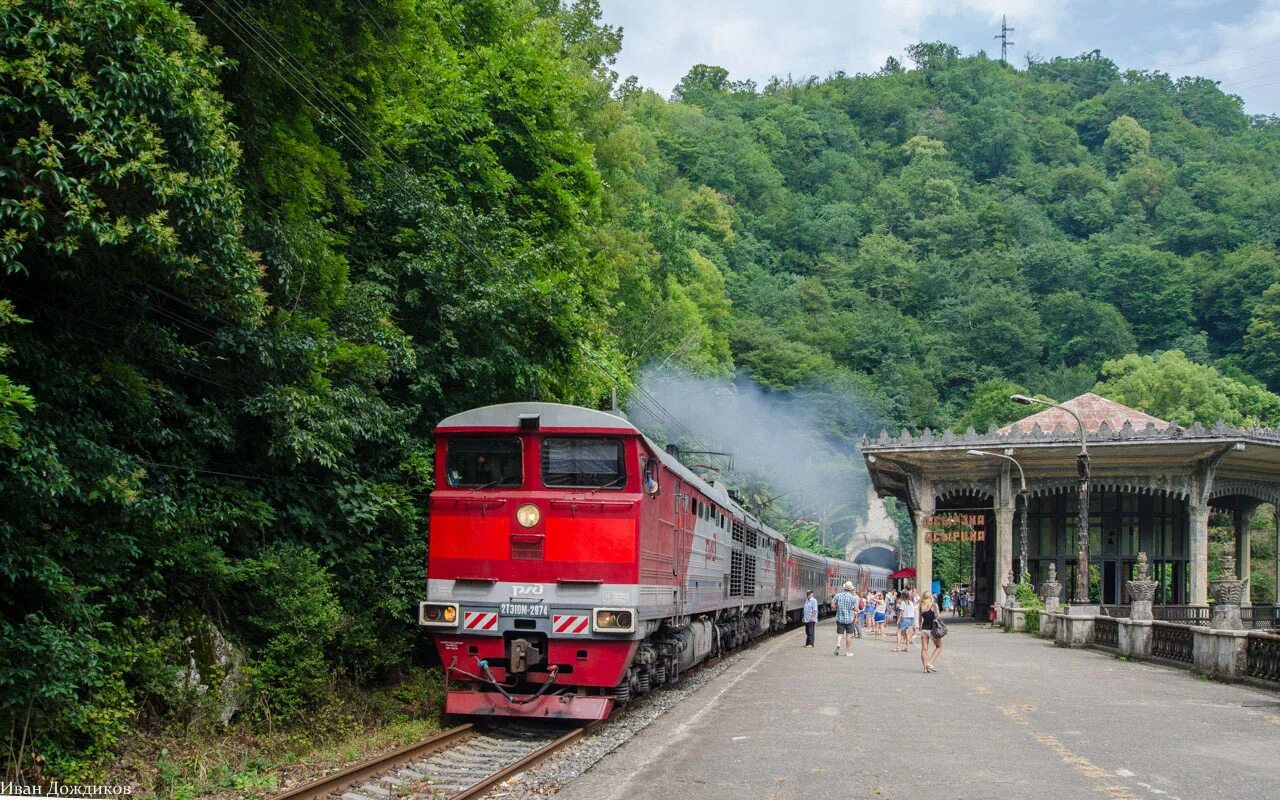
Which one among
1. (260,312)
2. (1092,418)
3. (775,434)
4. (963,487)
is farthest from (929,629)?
(775,434)

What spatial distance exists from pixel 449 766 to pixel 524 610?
8.21 feet

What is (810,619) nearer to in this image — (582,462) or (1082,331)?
(582,462)

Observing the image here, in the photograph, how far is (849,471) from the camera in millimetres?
76062

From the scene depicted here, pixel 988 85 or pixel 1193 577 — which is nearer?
pixel 1193 577

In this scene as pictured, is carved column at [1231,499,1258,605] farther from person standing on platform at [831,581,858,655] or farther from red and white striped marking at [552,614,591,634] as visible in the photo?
red and white striped marking at [552,614,591,634]

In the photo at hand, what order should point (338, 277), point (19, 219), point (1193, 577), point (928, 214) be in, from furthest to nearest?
point (928, 214)
point (1193, 577)
point (338, 277)
point (19, 219)

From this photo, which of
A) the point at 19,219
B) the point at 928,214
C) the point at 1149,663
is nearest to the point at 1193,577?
the point at 1149,663

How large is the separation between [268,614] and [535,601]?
3174mm

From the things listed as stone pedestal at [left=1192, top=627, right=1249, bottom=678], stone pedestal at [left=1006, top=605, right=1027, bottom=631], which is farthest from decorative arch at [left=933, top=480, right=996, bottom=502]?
stone pedestal at [left=1192, top=627, right=1249, bottom=678]

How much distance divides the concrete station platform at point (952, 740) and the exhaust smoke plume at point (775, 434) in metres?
23.7

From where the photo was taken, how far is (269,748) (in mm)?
11508

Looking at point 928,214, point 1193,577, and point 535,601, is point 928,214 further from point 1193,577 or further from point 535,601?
point 535,601

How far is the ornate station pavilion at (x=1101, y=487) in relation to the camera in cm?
3928

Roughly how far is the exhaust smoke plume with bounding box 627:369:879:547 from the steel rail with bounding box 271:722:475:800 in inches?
1125
